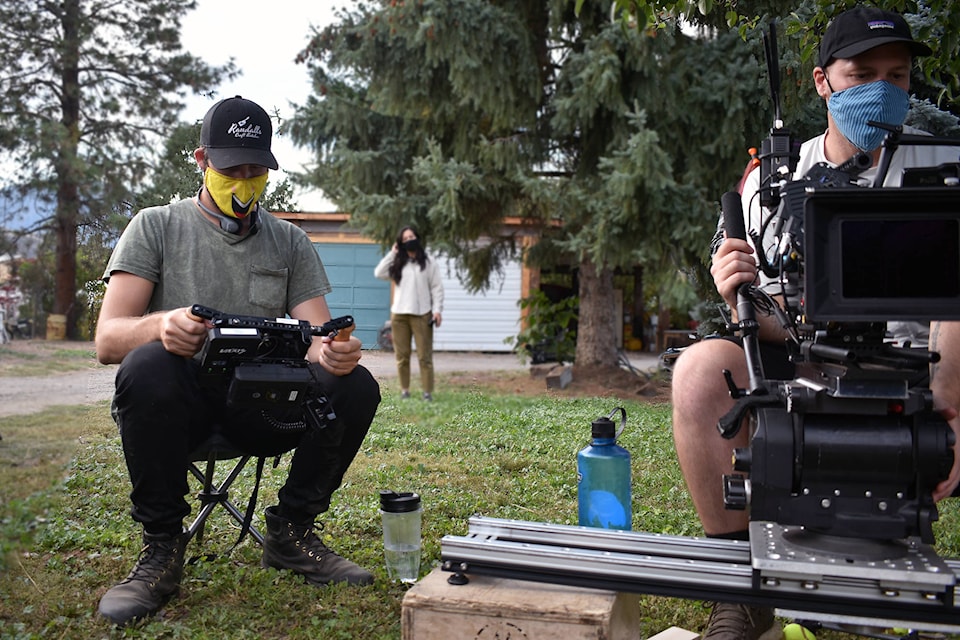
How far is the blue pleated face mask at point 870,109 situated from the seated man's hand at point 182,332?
172 centimetres

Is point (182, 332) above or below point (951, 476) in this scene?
above

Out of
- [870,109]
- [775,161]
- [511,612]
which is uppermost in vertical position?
[870,109]

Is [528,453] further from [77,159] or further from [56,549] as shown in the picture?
[77,159]

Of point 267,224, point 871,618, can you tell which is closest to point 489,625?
point 871,618

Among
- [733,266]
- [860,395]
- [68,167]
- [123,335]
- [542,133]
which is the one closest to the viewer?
[860,395]

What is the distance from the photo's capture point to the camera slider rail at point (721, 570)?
1.63 meters

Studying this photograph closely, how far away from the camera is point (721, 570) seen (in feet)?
5.79

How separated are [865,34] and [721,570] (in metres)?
1.33

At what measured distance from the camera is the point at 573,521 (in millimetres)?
3406

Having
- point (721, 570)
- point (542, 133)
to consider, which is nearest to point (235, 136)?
point (721, 570)

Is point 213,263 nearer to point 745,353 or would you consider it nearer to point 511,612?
point 511,612

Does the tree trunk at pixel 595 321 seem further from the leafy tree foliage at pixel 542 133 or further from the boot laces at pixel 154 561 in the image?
the boot laces at pixel 154 561

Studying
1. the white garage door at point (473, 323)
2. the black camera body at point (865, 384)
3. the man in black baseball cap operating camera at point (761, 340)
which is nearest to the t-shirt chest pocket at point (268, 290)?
the man in black baseball cap operating camera at point (761, 340)

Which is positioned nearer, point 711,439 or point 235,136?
point 711,439
